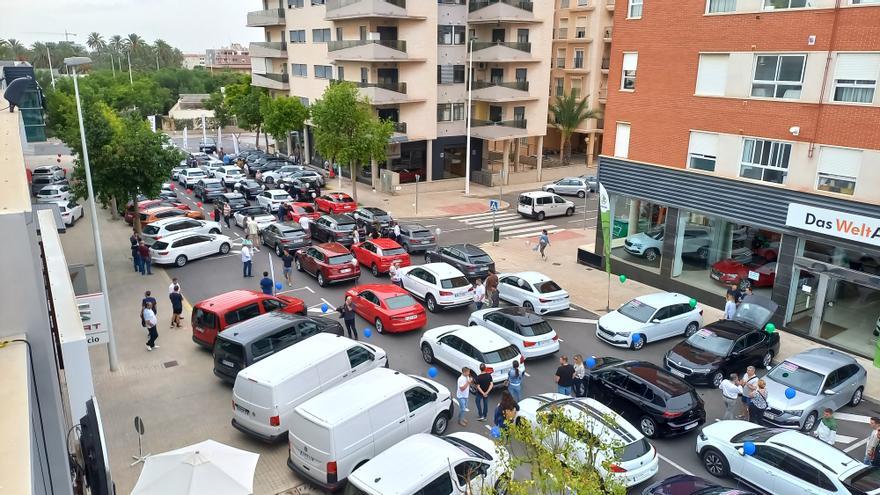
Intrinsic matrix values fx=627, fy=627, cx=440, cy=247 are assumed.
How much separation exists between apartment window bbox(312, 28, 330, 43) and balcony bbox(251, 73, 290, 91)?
7.87 m

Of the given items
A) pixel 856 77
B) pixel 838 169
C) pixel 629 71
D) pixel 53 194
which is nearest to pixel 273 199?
pixel 53 194

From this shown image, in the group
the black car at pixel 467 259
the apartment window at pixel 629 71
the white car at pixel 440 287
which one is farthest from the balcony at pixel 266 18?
the white car at pixel 440 287

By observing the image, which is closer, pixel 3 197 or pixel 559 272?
pixel 3 197

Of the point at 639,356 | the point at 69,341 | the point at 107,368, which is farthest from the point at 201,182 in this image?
the point at 69,341

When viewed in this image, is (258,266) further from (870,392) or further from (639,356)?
(870,392)

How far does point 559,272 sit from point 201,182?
26065 mm

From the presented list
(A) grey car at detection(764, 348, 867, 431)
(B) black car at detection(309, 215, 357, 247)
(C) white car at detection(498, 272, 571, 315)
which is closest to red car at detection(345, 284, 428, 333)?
(C) white car at detection(498, 272, 571, 315)

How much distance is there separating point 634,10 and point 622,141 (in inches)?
206

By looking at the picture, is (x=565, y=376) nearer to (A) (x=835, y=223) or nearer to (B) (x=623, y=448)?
(B) (x=623, y=448)

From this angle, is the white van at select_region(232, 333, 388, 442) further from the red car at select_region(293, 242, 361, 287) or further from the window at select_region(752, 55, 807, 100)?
the window at select_region(752, 55, 807, 100)

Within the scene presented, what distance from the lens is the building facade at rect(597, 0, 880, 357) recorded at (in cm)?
1909

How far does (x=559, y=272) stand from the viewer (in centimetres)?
2778

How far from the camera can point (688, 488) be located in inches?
454

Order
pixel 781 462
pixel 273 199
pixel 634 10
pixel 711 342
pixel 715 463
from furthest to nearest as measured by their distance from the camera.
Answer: pixel 273 199 < pixel 634 10 < pixel 711 342 < pixel 715 463 < pixel 781 462
